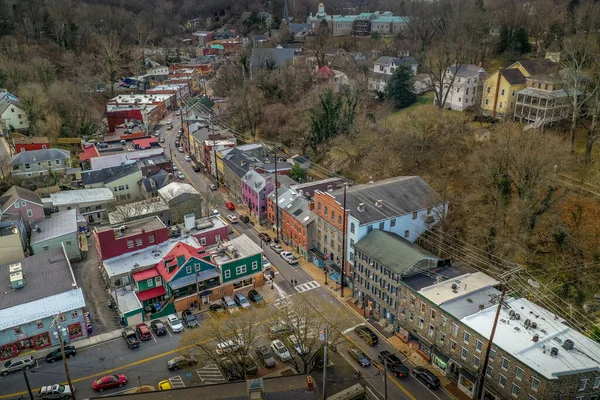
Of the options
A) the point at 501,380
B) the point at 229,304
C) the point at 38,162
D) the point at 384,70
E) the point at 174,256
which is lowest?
the point at 229,304

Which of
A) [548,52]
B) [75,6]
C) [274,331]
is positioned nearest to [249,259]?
[274,331]

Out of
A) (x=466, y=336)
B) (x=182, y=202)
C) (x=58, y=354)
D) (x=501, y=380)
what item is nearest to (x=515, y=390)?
(x=501, y=380)

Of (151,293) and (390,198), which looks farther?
(390,198)

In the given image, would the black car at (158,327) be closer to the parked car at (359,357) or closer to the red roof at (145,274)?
the red roof at (145,274)

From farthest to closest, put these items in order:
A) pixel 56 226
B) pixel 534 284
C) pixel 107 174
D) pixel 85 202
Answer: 1. pixel 107 174
2. pixel 85 202
3. pixel 56 226
4. pixel 534 284

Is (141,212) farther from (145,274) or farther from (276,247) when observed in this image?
(276,247)

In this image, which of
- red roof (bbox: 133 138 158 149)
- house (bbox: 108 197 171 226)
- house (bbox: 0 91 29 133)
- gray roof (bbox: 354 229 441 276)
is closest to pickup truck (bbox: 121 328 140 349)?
house (bbox: 108 197 171 226)

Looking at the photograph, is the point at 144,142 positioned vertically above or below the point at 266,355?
above

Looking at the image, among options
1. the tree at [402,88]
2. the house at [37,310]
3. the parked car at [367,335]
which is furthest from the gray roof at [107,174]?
the tree at [402,88]
